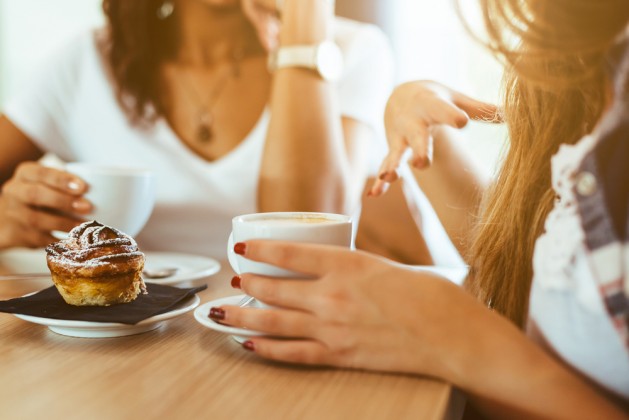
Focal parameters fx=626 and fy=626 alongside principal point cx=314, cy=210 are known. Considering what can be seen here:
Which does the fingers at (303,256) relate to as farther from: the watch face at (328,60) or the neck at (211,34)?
the neck at (211,34)

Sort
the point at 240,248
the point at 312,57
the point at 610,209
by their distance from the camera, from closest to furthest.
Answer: the point at 610,209
the point at 240,248
the point at 312,57

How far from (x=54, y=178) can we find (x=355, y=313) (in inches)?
24.7

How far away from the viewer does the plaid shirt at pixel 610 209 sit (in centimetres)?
48

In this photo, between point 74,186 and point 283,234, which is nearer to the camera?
point 283,234

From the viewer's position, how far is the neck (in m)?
1.71

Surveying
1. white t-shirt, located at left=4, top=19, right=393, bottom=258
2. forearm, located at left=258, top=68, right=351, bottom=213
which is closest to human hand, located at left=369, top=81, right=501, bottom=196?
forearm, located at left=258, top=68, right=351, bottom=213

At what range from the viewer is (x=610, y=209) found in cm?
49

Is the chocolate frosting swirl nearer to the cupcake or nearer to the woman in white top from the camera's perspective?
the cupcake

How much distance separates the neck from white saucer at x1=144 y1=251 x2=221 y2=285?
776 mm

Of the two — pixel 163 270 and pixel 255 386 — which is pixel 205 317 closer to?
pixel 255 386

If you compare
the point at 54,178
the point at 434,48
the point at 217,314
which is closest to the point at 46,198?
the point at 54,178

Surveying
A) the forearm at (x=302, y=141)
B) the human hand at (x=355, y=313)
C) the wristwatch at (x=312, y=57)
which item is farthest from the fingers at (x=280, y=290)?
the wristwatch at (x=312, y=57)

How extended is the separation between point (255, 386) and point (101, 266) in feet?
0.89

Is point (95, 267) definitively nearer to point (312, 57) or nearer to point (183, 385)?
point (183, 385)
